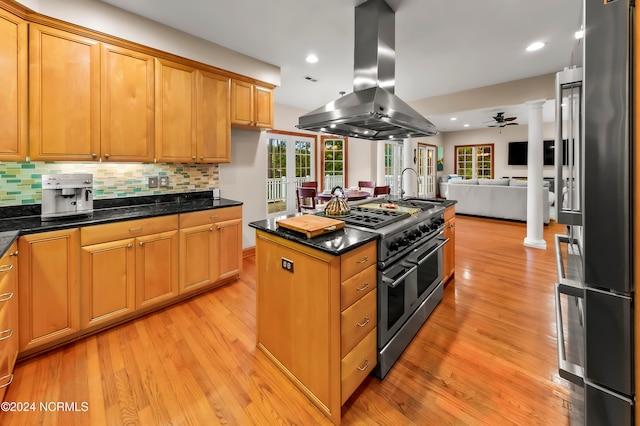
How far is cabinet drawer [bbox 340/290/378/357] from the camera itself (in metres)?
1.47

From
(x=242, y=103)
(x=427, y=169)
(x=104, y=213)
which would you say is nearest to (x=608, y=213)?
(x=104, y=213)

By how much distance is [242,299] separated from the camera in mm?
2873

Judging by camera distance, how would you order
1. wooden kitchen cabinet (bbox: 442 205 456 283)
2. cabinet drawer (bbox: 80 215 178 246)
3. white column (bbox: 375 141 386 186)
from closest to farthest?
cabinet drawer (bbox: 80 215 178 246), wooden kitchen cabinet (bbox: 442 205 456 283), white column (bbox: 375 141 386 186)

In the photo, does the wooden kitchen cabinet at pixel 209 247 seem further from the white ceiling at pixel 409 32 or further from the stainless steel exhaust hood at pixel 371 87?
the white ceiling at pixel 409 32

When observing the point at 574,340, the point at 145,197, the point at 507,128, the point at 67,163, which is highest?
the point at 507,128

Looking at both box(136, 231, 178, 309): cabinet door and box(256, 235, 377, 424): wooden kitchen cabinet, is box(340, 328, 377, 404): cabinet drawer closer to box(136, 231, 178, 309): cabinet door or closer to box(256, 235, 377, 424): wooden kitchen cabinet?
box(256, 235, 377, 424): wooden kitchen cabinet

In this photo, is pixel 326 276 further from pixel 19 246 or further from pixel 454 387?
pixel 19 246

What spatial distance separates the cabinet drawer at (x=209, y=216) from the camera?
2715 mm

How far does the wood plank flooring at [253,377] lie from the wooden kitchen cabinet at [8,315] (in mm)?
178

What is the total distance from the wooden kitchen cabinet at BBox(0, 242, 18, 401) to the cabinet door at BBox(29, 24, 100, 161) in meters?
0.85

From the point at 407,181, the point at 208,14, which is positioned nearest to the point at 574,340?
the point at 208,14

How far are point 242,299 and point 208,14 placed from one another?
8.80 ft

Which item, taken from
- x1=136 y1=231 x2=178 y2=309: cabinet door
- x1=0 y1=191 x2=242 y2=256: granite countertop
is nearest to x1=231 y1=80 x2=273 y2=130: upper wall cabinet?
x1=0 y1=191 x2=242 y2=256: granite countertop

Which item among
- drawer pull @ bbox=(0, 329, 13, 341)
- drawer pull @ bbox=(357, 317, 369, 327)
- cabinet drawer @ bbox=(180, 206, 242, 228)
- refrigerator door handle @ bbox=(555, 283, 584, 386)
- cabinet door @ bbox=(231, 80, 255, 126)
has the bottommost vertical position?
drawer pull @ bbox=(0, 329, 13, 341)
